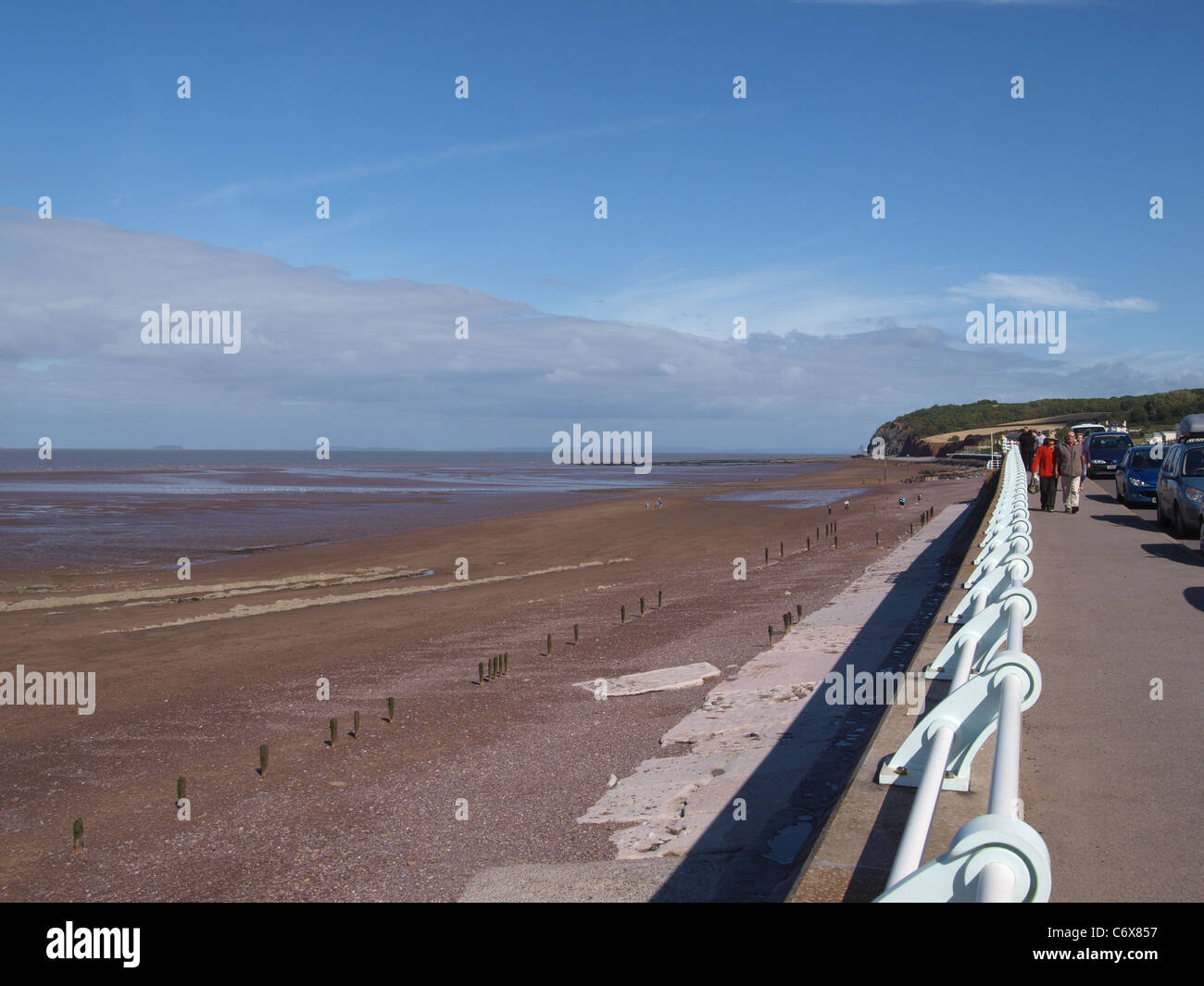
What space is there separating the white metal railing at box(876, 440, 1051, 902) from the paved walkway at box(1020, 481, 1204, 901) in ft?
1.66

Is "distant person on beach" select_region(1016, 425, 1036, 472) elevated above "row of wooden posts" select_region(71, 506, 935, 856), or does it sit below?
above

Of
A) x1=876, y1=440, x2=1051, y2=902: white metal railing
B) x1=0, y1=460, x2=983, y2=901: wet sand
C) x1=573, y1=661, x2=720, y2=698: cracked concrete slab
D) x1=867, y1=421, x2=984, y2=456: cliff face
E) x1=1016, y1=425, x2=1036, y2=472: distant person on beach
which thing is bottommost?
x1=0, y1=460, x2=983, y2=901: wet sand

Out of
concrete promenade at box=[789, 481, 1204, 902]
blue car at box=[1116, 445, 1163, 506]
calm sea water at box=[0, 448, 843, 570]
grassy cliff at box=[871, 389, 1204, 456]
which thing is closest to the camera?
concrete promenade at box=[789, 481, 1204, 902]

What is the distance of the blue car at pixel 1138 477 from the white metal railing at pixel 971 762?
59.3 feet

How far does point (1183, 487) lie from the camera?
1611 centimetres

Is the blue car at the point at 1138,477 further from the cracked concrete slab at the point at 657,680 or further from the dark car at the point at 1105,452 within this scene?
the cracked concrete slab at the point at 657,680

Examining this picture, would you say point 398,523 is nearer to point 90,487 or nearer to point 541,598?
point 541,598

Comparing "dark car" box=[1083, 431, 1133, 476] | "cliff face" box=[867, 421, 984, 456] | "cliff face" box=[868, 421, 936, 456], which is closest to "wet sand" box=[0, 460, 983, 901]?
"dark car" box=[1083, 431, 1133, 476]

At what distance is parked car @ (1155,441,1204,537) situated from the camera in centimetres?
1559

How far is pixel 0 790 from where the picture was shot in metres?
8.77

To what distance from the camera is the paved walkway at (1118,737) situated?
152 inches

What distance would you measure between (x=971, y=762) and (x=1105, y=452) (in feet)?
119

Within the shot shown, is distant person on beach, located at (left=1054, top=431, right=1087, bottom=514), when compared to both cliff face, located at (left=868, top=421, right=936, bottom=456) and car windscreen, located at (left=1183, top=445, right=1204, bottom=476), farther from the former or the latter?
cliff face, located at (left=868, top=421, right=936, bottom=456)

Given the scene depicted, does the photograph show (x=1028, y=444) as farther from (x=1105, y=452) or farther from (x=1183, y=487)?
(x=1183, y=487)
